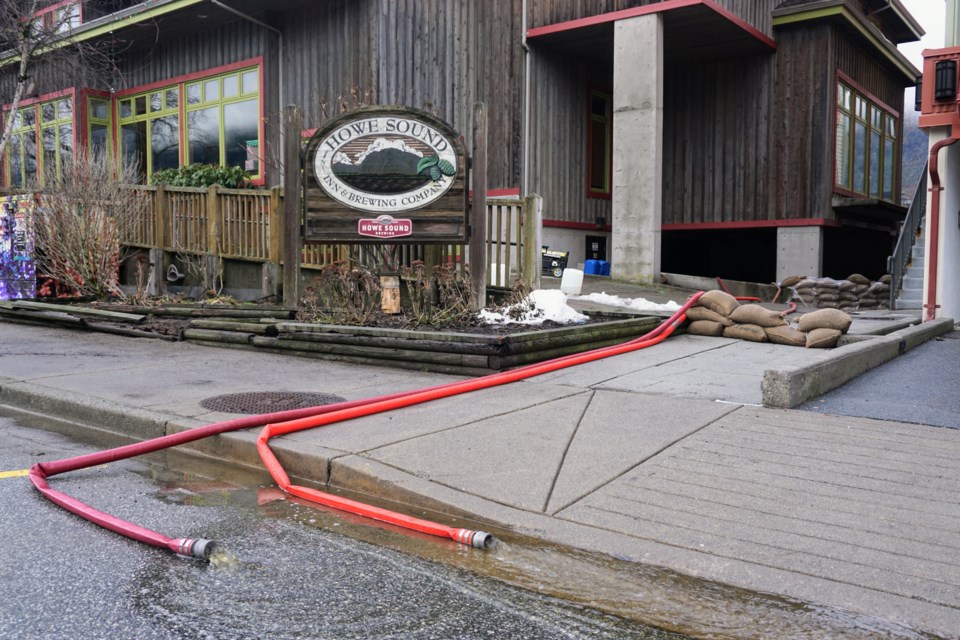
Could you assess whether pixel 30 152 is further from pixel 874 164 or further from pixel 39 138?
pixel 874 164

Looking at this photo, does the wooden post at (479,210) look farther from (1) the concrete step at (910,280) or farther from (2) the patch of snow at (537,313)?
(1) the concrete step at (910,280)

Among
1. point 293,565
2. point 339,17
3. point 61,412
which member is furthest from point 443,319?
point 339,17

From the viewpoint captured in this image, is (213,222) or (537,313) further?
(213,222)

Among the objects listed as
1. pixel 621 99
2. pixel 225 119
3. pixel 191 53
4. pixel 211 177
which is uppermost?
pixel 191 53

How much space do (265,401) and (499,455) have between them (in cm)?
209

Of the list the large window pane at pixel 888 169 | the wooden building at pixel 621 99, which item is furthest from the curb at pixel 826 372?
the large window pane at pixel 888 169

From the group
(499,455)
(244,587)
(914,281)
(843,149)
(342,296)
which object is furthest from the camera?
(843,149)

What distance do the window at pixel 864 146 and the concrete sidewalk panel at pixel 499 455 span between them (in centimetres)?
1467

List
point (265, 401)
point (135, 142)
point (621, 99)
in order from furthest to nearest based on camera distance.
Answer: point (135, 142)
point (621, 99)
point (265, 401)

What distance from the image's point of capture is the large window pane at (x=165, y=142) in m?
21.4

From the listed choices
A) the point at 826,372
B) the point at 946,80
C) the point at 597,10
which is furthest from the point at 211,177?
the point at 826,372

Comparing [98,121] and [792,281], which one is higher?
[98,121]

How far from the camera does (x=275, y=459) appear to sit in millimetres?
4395

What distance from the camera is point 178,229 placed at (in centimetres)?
1355
